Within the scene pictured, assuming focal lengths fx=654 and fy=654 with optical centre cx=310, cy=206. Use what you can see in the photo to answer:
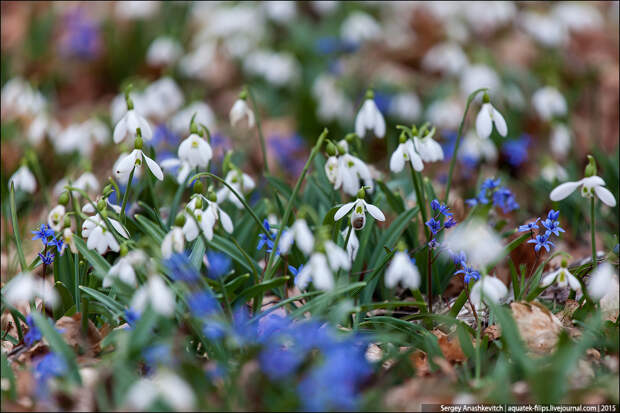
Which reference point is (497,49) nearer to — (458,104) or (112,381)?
(458,104)

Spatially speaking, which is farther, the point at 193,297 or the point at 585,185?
the point at 585,185

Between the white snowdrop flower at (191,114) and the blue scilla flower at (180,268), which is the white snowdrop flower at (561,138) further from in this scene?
the blue scilla flower at (180,268)

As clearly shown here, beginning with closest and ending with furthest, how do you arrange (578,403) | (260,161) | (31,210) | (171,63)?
(578,403) < (31,210) < (260,161) < (171,63)

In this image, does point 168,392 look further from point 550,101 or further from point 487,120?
point 550,101

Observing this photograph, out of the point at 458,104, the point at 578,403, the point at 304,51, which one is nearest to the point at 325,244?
the point at 578,403

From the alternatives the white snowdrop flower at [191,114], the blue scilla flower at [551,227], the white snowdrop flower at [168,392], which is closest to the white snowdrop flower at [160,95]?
the white snowdrop flower at [191,114]

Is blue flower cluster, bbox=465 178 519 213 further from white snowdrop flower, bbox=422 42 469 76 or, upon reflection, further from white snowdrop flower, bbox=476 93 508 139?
Result: white snowdrop flower, bbox=422 42 469 76
